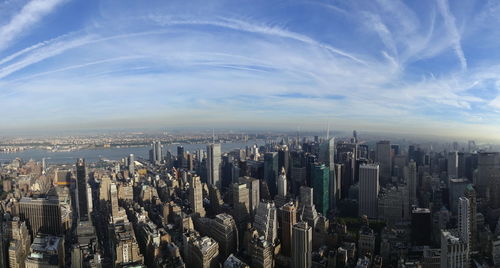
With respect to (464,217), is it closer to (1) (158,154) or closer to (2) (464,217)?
(2) (464,217)

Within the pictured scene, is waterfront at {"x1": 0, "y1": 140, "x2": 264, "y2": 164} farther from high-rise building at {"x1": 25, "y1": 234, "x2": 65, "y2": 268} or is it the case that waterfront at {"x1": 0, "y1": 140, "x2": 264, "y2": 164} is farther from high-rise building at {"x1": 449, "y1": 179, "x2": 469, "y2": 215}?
high-rise building at {"x1": 449, "y1": 179, "x2": 469, "y2": 215}

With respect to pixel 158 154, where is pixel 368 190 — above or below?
below

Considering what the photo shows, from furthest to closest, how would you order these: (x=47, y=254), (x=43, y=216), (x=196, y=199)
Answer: (x=196, y=199), (x=43, y=216), (x=47, y=254)

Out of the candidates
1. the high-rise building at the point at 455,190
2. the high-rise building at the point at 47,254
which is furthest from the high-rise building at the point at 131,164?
the high-rise building at the point at 455,190

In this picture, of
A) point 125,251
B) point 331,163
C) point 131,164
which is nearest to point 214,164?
point 131,164

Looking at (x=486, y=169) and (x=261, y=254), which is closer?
(x=261, y=254)

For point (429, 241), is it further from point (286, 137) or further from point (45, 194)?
point (45, 194)

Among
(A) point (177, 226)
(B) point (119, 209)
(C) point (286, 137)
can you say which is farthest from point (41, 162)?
(C) point (286, 137)

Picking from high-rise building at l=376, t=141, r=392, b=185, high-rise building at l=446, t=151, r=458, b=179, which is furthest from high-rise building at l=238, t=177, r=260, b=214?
high-rise building at l=446, t=151, r=458, b=179
